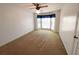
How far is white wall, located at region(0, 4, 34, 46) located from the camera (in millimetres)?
3164

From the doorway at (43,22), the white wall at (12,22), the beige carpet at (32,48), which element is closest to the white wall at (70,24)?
the beige carpet at (32,48)

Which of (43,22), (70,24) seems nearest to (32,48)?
(43,22)

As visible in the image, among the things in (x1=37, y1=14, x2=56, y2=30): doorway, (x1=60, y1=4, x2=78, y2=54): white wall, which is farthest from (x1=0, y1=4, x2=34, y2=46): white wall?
(x1=60, y1=4, x2=78, y2=54): white wall

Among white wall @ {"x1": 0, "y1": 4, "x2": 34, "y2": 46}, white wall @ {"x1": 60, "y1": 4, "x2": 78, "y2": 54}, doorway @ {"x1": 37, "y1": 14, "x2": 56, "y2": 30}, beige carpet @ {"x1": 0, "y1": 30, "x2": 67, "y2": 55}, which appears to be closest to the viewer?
white wall @ {"x1": 60, "y1": 4, "x2": 78, "y2": 54}

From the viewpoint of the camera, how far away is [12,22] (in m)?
3.69

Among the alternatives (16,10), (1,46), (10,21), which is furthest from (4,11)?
(1,46)

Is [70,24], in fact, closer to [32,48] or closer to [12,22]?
[32,48]

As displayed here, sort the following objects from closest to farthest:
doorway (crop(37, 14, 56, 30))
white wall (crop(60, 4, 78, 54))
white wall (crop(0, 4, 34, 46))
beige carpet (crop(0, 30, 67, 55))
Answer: white wall (crop(60, 4, 78, 54))
beige carpet (crop(0, 30, 67, 55))
white wall (crop(0, 4, 34, 46))
doorway (crop(37, 14, 56, 30))

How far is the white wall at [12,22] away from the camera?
3.16m

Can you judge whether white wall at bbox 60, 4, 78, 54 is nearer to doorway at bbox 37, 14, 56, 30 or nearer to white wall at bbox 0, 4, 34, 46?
doorway at bbox 37, 14, 56, 30

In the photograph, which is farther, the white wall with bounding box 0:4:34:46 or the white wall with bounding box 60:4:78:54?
the white wall with bounding box 0:4:34:46

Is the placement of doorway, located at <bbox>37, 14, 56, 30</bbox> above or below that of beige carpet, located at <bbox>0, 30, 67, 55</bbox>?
above

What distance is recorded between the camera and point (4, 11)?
320 cm
